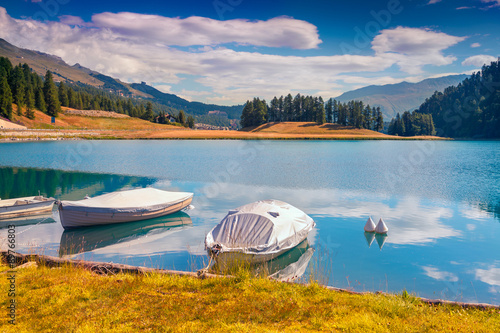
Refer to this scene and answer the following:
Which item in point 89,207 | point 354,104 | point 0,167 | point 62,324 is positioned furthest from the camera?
point 354,104

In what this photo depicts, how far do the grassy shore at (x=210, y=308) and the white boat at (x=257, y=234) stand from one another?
405 cm

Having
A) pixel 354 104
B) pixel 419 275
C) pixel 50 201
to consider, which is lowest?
pixel 419 275

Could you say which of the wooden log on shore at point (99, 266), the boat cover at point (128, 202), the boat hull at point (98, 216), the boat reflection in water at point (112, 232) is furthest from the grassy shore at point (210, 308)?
the boat cover at point (128, 202)

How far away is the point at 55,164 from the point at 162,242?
1752 inches

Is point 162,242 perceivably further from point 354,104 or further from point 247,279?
point 354,104

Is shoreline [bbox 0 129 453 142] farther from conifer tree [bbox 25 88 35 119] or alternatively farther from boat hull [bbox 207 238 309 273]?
boat hull [bbox 207 238 309 273]

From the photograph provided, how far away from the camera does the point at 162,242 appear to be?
19.6 m

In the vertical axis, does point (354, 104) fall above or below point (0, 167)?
above

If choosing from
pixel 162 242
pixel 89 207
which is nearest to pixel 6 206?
pixel 89 207

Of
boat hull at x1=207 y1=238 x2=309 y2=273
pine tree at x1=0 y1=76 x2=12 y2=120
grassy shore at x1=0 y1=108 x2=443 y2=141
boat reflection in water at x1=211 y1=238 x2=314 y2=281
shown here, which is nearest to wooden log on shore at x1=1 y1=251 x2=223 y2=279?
boat hull at x1=207 y1=238 x2=309 y2=273

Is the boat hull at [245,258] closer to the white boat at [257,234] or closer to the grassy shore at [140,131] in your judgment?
the white boat at [257,234]

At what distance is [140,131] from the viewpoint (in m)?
150

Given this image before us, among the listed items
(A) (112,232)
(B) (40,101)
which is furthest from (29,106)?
(A) (112,232)

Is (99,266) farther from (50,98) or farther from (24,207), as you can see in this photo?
(50,98)
